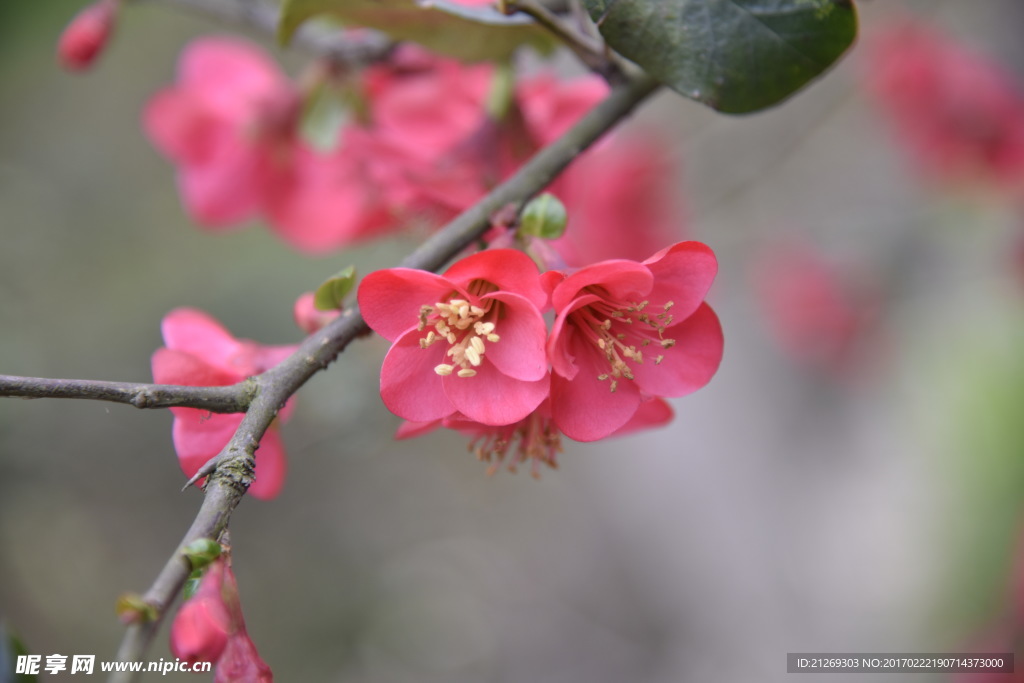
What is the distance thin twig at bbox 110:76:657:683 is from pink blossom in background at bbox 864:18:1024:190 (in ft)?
3.79

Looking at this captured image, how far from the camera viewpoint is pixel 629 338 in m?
0.54

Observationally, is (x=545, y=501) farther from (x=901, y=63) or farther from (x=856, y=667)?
(x=901, y=63)

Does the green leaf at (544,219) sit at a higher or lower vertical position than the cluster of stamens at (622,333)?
higher

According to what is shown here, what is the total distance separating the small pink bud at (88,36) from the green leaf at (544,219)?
0.60 m

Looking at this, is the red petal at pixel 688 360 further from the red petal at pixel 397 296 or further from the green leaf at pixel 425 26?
the green leaf at pixel 425 26

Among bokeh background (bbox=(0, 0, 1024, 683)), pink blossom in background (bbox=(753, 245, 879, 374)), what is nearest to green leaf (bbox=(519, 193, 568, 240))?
bokeh background (bbox=(0, 0, 1024, 683))

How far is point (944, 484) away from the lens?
2279mm

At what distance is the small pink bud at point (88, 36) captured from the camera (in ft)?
2.59

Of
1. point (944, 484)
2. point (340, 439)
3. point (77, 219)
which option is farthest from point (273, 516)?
point (944, 484)

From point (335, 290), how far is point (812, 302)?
174 cm

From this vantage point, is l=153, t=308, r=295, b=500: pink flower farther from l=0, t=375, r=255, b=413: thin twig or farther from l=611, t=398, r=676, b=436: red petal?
l=611, t=398, r=676, b=436: red petal

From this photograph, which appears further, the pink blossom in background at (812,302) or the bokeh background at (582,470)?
the pink blossom in background at (812,302)

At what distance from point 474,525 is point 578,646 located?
1.75 ft

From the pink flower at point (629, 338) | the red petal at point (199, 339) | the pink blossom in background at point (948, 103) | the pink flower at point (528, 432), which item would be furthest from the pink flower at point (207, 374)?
the pink blossom in background at point (948, 103)
